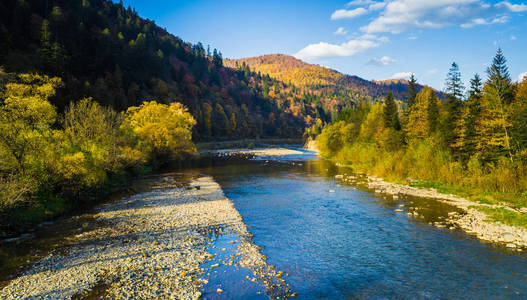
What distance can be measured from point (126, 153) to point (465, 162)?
41592mm

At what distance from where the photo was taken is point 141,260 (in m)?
15.0

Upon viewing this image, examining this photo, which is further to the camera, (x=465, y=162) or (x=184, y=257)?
(x=465, y=162)

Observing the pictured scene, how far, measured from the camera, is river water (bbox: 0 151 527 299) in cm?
1269

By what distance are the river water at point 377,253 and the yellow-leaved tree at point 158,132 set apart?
Result: 29.6 meters

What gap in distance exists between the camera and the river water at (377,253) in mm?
12789

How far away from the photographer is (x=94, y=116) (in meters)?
36.7

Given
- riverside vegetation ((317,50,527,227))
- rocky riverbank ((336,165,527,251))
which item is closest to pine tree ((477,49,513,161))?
riverside vegetation ((317,50,527,227))

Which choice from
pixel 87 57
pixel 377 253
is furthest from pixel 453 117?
pixel 87 57

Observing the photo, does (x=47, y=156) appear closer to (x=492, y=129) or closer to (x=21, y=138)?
(x=21, y=138)

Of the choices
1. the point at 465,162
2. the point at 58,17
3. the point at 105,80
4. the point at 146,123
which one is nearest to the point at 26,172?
the point at 146,123

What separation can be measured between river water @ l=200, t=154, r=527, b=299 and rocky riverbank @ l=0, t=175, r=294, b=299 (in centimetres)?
145

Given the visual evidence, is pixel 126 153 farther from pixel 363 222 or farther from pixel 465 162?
pixel 465 162

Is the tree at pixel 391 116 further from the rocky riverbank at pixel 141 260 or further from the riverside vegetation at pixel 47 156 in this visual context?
the riverside vegetation at pixel 47 156

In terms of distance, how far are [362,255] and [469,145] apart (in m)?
24.1
